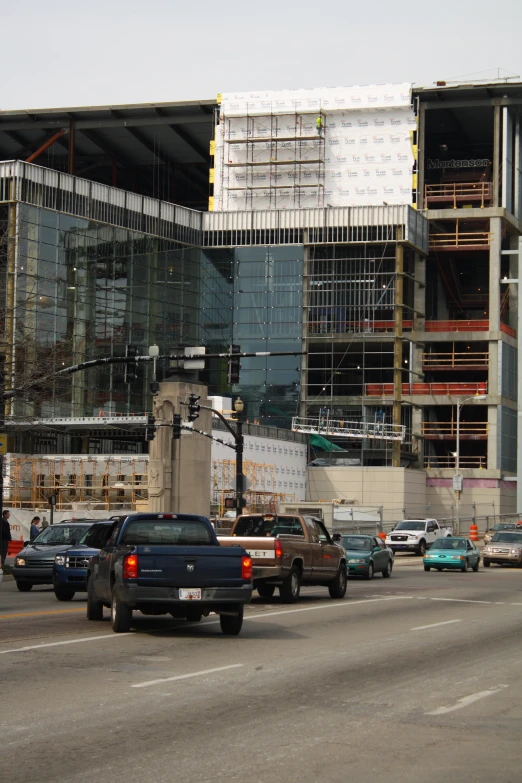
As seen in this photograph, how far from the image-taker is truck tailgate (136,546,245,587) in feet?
57.6

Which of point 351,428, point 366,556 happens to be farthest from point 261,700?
point 351,428

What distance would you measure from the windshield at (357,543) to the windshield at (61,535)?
458 inches

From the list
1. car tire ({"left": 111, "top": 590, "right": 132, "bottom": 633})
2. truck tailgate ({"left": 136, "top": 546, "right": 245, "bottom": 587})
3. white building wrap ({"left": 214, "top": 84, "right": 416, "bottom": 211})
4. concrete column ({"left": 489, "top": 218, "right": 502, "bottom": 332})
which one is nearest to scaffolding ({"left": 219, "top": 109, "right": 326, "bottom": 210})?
white building wrap ({"left": 214, "top": 84, "right": 416, "bottom": 211})

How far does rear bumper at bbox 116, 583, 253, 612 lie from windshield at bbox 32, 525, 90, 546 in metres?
12.6

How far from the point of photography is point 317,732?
35.5 feet

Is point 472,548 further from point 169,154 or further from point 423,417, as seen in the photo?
point 169,154

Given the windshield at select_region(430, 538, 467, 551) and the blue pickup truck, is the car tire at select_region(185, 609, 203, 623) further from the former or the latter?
the windshield at select_region(430, 538, 467, 551)

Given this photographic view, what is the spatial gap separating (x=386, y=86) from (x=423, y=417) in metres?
25.7

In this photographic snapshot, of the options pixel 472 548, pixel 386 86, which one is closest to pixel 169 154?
pixel 386 86

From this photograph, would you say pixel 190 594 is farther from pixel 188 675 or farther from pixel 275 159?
pixel 275 159

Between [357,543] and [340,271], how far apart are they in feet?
182

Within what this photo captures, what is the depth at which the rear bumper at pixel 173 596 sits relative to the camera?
17516 millimetres

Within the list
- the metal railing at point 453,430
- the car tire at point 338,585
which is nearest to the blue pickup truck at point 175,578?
the car tire at point 338,585

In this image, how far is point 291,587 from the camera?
2589 cm
